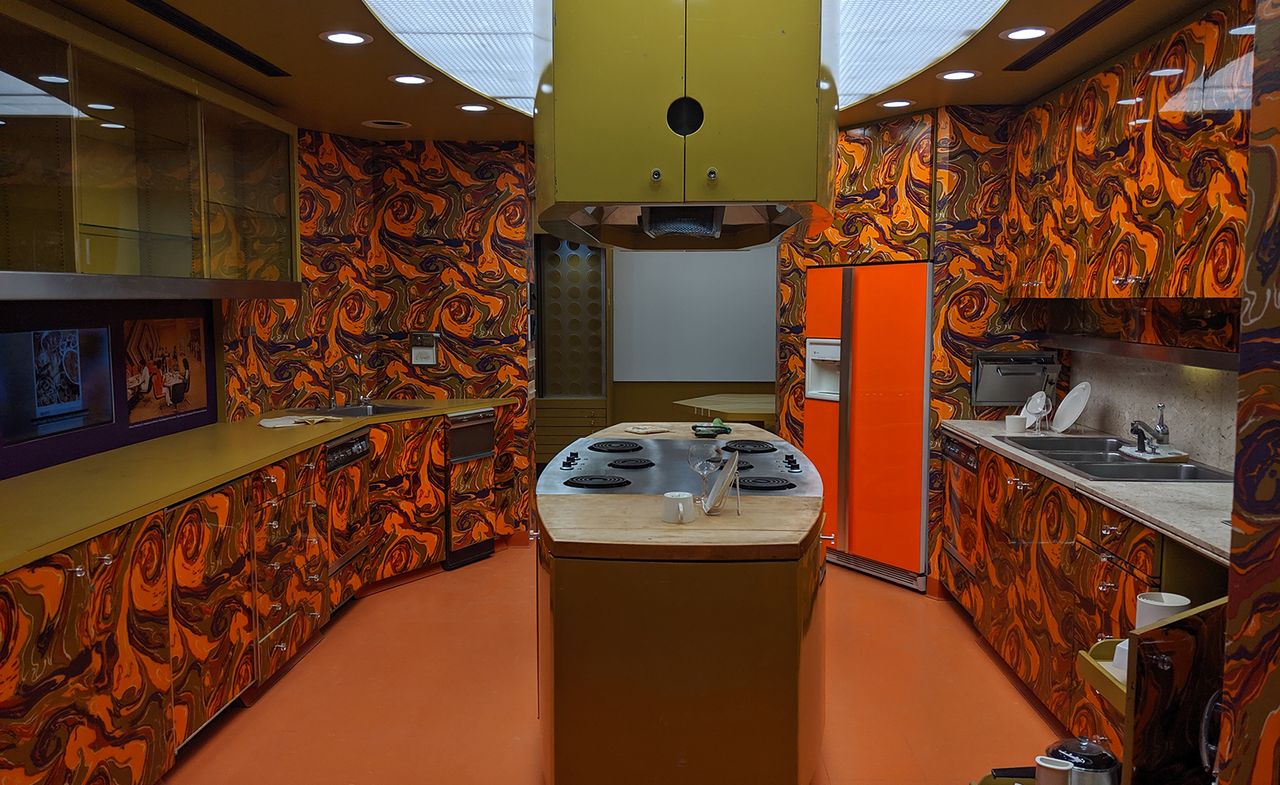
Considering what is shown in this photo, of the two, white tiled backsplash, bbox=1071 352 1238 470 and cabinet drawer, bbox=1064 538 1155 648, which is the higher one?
white tiled backsplash, bbox=1071 352 1238 470

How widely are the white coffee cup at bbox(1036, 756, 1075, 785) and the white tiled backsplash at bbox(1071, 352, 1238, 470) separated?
1526 millimetres

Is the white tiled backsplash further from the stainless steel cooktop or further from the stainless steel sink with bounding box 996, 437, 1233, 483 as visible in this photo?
the stainless steel cooktop

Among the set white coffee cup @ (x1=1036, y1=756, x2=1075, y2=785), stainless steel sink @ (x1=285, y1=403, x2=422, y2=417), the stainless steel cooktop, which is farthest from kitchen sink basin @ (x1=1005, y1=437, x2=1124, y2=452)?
stainless steel sink @ (x1=285, y1=403, x2=422, y2=417)

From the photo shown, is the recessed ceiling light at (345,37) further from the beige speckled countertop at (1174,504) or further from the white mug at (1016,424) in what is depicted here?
the white mug at (1016,424)

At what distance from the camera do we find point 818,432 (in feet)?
17.5

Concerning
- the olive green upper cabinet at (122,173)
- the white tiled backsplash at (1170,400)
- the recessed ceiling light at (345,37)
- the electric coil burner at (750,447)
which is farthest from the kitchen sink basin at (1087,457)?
the olive green upper cabinet at (122,173)

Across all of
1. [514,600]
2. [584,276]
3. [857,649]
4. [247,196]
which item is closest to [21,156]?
[247,196]

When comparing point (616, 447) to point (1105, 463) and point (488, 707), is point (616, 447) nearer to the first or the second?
point (488, 707)

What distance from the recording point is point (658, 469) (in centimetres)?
328

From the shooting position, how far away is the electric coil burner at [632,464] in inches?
130

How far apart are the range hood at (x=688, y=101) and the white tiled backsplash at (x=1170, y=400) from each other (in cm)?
169

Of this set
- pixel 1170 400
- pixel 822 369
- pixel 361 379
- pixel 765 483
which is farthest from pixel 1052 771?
pixel 361 379

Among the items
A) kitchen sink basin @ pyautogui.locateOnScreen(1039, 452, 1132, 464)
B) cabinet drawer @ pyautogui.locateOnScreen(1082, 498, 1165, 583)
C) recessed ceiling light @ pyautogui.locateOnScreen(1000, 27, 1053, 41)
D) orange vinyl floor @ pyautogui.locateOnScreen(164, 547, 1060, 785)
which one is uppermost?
recessed ceiling light @ pyautogui.locateOnScreen(1000, 27, 1053, 41)

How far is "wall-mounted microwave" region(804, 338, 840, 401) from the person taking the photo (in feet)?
17.1
